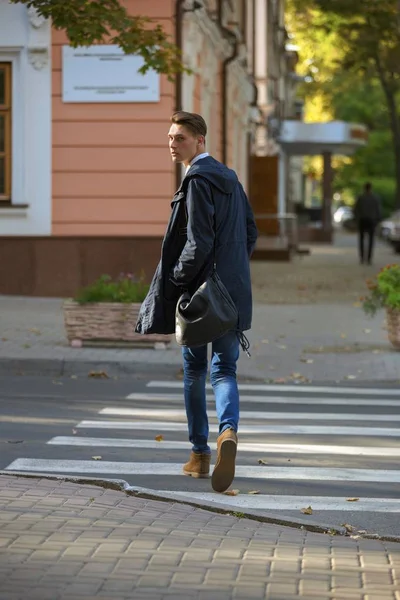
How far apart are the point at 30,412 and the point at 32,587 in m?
5.44

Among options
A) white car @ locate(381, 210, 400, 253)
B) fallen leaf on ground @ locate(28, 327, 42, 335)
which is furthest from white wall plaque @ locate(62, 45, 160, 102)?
white car @ locate(381, 210, 400, 253)

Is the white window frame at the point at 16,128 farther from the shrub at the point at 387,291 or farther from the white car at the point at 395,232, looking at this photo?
the white car at the point at 395,232

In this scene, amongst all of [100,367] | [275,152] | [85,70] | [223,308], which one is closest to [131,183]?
[85,70]

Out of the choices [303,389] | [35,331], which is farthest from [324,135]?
[303,389]

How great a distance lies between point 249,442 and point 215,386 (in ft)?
5.64

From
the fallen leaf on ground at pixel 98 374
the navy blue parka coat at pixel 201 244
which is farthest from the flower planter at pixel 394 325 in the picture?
the navy blue parka coat at pixel 201 244

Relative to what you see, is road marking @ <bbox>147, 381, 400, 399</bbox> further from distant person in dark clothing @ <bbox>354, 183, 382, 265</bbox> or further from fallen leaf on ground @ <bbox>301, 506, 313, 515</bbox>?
distant person in dark clothing @ <bbox>354, 183, 382, 265</bbox>

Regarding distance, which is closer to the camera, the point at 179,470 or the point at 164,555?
the point at 164,555

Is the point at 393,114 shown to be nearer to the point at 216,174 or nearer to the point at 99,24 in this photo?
the point at 99,24

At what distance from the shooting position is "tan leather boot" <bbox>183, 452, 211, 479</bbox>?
24.5 ft

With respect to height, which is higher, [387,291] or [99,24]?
[99,24]

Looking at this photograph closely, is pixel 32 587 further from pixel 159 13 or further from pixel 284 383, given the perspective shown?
pixel 159 13

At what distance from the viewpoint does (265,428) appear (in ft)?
31.4

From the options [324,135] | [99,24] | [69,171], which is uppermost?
[324,135]
